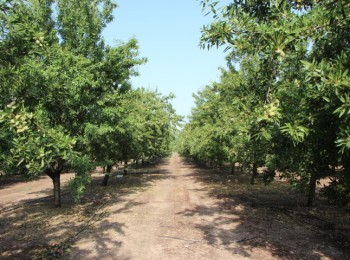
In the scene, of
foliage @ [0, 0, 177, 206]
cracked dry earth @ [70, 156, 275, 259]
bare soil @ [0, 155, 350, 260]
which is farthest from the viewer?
foliage @ [0, 0, 177, 206]

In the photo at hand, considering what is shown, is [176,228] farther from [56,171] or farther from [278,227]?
[56,171]

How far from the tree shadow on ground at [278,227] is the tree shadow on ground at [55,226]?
4147 mm

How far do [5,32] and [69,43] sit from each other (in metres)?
12.6

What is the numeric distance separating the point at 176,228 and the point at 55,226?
5497 millimetres

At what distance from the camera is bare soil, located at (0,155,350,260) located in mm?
9930

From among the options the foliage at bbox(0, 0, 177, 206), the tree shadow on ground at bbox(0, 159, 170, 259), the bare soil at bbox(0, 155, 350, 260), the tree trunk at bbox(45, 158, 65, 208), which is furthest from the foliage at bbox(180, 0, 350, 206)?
the tree trunk at bbox(45, 158, 65, 208)

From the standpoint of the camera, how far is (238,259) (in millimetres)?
9211

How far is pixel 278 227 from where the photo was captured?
12.6 meters

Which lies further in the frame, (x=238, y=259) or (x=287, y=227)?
(x=287, y=227)

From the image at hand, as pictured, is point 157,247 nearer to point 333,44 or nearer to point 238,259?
point 238,259

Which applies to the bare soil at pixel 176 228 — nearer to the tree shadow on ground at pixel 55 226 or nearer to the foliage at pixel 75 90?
the tree shadow on ground at pixel 55 226

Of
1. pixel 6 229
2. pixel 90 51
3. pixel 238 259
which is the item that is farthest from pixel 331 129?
pixel 90 51

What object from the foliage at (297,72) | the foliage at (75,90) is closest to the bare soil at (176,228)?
the foliage at (75,90)

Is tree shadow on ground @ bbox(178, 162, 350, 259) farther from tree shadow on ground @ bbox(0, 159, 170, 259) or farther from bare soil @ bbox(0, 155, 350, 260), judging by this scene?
tree shadow on ground @ bbox(0, 159, 170, 259)
